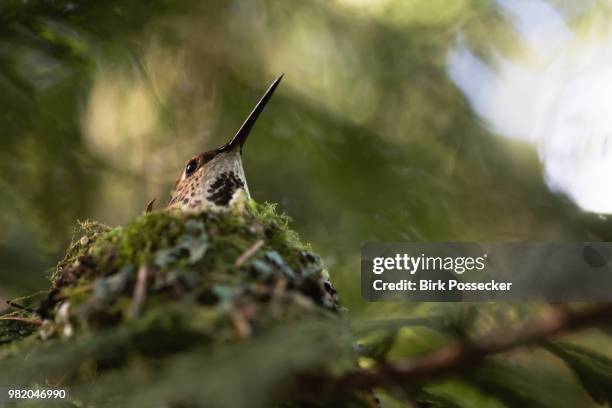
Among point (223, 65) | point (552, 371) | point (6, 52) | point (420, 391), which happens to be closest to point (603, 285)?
point (552, 371)

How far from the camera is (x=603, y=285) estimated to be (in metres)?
2.31

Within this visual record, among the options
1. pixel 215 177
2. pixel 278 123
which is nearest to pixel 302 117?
pixel 278 123

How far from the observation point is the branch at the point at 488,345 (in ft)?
2.71

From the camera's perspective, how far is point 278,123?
13.6ft

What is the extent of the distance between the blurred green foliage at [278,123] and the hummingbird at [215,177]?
89 cm

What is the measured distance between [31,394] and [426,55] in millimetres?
3486

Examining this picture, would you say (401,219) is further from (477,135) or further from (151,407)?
(151,407)

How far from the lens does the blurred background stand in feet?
12.3

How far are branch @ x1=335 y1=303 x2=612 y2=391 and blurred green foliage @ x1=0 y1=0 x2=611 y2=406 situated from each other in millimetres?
2349

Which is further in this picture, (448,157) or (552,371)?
(448,157)

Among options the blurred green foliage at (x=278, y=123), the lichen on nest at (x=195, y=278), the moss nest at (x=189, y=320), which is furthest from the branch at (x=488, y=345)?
the blurred green foliage at (x=278, y=123)

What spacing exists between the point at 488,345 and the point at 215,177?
2164mm

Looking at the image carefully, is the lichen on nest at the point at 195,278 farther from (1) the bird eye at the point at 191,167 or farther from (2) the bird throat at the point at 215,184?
(1) the bird eye at the point at 191,167

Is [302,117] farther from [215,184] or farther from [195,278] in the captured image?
[195,278]
